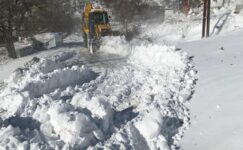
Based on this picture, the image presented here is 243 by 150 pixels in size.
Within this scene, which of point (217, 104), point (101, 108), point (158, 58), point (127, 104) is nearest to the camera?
point (101, 108)

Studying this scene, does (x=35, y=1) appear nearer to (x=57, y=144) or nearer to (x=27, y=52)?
(x=27, y=52)

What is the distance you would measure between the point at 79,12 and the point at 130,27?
15330 mm

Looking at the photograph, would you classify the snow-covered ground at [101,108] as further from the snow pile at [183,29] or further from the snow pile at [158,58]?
the snow pile at [183,29]

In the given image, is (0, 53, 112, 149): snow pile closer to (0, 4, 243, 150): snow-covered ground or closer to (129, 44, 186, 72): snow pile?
(0, 4, 243, 150): snow-covered ground

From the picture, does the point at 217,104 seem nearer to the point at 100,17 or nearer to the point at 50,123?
the point at 50,123

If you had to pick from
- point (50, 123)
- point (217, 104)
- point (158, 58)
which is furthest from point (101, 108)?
point (158, 58)

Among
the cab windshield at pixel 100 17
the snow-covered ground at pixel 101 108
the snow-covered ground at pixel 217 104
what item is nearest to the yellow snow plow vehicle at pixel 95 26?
the cab windshield at pixel 100 17

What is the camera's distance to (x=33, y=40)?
1200 inches

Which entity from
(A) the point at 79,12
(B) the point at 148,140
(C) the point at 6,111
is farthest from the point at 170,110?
(A) the point at 79,12

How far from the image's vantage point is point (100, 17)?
22953 mm

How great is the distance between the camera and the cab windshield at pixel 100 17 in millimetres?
22744

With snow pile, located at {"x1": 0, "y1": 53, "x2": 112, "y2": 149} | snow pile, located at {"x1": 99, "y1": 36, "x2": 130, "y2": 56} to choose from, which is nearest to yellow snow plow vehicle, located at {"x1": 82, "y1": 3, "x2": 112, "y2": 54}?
snow pile, located at {"x1": 99, "y1": 36, "x2": 130, "y2": 56}

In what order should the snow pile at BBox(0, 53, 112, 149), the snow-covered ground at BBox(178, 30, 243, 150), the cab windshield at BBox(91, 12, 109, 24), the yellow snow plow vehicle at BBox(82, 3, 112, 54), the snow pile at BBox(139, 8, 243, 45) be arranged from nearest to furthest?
the snow pile at BBox(0, 53, 112, 149) → the snow-covered ground at BBox(178, 30, 243, 150) → the yellow snow plow vehicle at BBox(82, 3, 112, 54) → the cab windshield at BBox(91, 12, 109, 24) → the snow pile at BBox(139, 8, 243, 45)

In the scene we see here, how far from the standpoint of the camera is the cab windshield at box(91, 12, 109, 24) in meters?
22.7
